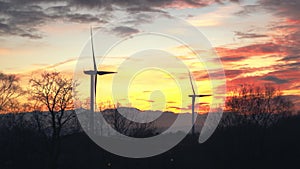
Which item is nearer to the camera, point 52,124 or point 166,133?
point 52,124

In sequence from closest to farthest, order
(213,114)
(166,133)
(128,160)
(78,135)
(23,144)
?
(23,144) → (128,160) → (78,135) → (213,114) → (166,133)

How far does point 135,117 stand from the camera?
156 meters

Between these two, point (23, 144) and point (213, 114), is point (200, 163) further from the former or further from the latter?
point (213, 114)

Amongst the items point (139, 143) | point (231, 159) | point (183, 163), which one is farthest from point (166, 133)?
point (231, 159)

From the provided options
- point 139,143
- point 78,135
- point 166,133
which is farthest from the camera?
point 166,133

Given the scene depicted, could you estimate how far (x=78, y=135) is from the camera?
115 metres

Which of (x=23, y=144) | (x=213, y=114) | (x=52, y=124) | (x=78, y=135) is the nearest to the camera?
(x=52, y=124)

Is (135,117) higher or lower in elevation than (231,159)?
higher

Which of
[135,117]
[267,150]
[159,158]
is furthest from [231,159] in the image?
[135,117]

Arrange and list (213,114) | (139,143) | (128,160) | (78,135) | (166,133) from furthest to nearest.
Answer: (166,133), (213,114), (139,143), (78,135), (128,160)

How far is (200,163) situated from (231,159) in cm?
916

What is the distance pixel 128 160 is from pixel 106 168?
620 centimetres

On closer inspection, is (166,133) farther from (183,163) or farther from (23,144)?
(23,144)

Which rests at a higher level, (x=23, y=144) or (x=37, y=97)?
(x=37, y=97)
